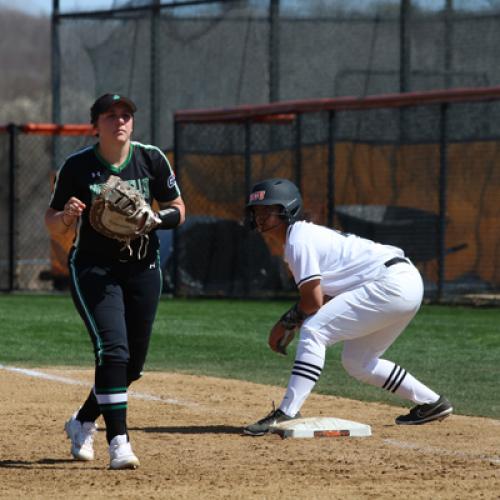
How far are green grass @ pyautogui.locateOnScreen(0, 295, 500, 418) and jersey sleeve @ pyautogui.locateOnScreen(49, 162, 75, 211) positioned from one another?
3.08 m

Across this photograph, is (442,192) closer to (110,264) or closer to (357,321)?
(357,321)

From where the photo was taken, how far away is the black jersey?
6.21 meters

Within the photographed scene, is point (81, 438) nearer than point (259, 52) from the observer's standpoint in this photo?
Yes

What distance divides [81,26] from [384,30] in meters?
6.21

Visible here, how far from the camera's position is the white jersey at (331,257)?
6758 mm

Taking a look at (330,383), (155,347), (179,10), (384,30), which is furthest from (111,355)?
(179,10)

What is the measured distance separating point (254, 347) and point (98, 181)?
5.78 metres

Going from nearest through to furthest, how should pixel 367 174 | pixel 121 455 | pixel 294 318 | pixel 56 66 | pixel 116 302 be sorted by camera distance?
pixel 121 455 → pixel 116 302 → pixel 294 318 → pixel 367 174 → pixel 56 66

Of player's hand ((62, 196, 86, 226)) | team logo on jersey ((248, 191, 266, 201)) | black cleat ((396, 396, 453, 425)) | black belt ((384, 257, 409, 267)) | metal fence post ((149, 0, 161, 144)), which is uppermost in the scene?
metal fence post ((149, 0, 161, 144))

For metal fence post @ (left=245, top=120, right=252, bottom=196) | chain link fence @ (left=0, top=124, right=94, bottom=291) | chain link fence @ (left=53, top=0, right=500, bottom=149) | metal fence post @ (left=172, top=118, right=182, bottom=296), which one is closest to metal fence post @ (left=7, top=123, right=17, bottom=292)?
chain link fence @ (left=0, top=124, right=94, bottom=291)

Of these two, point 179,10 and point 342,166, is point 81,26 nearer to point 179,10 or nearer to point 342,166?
point 179,10

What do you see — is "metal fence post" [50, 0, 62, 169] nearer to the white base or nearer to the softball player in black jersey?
the white base

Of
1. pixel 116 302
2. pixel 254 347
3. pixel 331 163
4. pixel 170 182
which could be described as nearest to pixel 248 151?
pixel 331 163

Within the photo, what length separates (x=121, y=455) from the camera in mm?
5918
